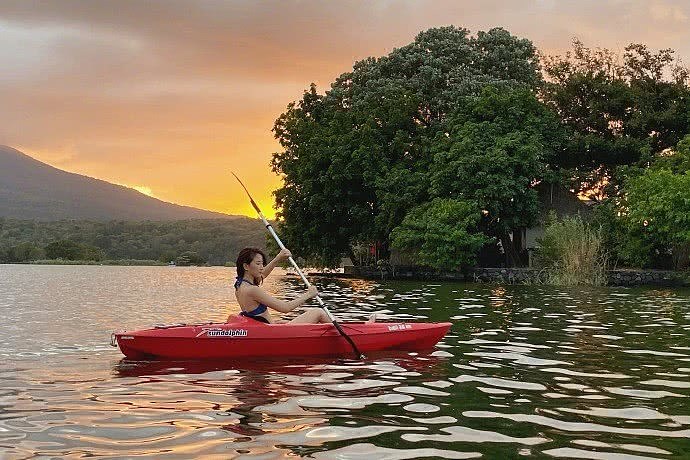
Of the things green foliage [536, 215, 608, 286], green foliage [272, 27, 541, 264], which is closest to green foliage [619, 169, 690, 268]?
green foliage [536, 215, 608, 286]

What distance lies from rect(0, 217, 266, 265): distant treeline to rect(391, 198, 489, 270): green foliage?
7366 cm

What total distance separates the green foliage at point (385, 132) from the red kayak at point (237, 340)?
2930 cm

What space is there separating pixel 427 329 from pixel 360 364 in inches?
59.1

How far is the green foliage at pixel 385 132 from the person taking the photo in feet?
139

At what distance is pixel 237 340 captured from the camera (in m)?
10.1

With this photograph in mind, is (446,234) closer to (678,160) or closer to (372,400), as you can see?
(678,160)

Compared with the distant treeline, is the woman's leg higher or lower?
lower

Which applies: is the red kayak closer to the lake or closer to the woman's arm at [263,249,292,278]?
the lake

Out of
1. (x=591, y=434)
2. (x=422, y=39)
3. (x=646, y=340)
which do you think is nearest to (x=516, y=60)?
(x=422, y=39)

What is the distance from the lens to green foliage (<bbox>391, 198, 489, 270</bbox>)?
118ft

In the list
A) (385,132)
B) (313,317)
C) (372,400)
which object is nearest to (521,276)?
(385,132)

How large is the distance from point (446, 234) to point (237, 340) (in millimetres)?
26544

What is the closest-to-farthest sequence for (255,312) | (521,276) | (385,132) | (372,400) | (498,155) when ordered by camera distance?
1. (372,400)
2. (255,312)
3. (521,276)
4. (498,155)
5. (385,132)

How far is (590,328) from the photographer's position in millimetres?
14430
